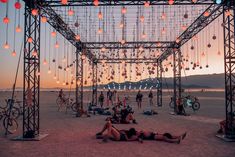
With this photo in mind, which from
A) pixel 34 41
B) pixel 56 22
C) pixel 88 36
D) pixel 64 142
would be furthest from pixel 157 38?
pixel 64 142

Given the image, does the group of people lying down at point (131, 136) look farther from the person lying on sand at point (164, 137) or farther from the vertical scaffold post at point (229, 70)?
the vertical scaffold post at point (229, 70)

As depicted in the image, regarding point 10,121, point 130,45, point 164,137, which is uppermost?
point 130,45

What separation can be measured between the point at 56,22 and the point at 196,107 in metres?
14.9

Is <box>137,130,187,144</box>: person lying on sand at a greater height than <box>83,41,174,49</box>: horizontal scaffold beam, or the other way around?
<box>83,41,174,49</box>: horizontal scaffold beam

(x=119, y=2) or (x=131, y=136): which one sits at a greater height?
(x=119, y=2)

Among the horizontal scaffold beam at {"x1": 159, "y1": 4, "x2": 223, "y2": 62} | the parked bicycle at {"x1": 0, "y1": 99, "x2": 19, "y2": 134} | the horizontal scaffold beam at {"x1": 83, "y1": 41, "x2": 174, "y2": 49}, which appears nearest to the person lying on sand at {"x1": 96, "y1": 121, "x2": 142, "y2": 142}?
the parked bicycle at {"x1": 0, "y1": 99, "x2": 19, "y2": 134}

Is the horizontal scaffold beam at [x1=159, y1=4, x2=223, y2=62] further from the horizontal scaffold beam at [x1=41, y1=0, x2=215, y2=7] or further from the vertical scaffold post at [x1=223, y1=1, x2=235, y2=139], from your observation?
the vertical scaffold post at [x1=223, y1=1, x2=235, y2=139]

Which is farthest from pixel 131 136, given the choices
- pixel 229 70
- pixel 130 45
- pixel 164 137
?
pixel 130 45

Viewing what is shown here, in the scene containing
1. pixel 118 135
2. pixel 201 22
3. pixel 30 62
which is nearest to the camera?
pixel 118 135

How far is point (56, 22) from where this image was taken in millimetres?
16781

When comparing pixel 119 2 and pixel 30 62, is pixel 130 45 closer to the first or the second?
pixel 119 2

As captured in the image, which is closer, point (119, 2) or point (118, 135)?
point (118, 135)

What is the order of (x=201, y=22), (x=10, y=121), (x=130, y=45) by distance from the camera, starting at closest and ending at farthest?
(x=10, y=121) → (x=201, y=22) → (x=130, y=45)

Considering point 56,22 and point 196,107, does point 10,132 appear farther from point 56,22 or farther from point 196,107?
point 196,107
